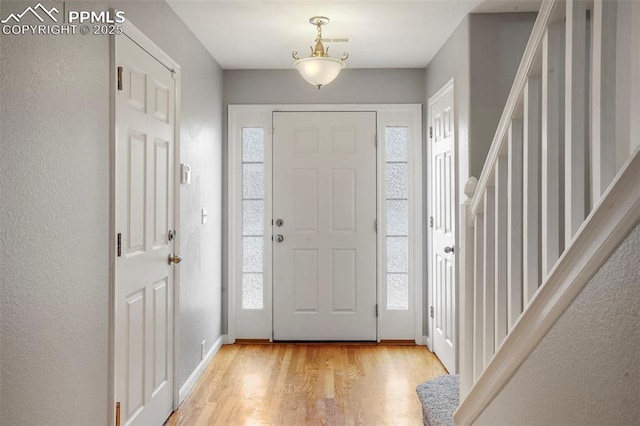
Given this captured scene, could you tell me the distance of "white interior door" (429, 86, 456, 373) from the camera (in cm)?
348

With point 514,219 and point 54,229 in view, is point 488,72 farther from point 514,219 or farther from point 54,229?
point 54,229

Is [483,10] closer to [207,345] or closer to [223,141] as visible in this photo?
[223,141]

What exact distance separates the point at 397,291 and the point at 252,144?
181 cm

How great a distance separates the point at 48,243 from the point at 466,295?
143 cm

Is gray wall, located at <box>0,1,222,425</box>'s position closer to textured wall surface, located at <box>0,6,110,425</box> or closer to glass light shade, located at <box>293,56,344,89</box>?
textured wall surface, located at <box>0,6,110,425</box>

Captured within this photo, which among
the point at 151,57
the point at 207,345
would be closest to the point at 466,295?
the point at 151,57

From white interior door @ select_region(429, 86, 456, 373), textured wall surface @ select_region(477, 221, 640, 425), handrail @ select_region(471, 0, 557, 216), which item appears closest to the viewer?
textured wall surface @ select_region(477, 221, 640, 425)

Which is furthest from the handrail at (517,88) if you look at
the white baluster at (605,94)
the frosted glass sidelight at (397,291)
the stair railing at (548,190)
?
the frosted glass sidelight at (397,291)

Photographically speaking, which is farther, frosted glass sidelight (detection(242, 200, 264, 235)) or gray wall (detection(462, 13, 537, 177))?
frosted glass sidelight (detection(242, 200, 264, 235))

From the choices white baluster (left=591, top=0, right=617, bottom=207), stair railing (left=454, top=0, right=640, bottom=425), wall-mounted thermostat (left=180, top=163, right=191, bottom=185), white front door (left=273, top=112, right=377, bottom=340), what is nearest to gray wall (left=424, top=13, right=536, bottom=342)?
white front door (left=273, top=112, right=377, bottom=340)

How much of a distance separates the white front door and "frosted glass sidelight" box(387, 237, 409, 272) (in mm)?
152

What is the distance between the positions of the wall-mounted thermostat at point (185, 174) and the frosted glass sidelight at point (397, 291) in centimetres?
200

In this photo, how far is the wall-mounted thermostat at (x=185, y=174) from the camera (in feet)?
10.2

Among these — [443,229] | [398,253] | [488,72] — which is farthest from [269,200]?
[488,72]
